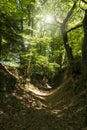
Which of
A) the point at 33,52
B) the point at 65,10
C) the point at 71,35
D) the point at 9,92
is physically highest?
the point at 65,10

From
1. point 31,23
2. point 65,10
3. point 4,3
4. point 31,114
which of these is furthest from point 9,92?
point 31,23

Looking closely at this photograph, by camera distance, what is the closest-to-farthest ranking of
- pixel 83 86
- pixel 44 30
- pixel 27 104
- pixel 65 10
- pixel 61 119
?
pixel 61 119 < pixel 27 104 < pixel 83 86 < pixel 65 10 < pixel 44 30

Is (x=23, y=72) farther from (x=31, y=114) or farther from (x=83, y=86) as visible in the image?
(x=31, y=114)

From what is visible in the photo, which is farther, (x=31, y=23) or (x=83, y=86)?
(x=31, y=23)

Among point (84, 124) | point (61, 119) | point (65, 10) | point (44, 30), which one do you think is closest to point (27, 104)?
point (61, 119)

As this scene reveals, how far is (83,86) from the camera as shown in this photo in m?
13.9

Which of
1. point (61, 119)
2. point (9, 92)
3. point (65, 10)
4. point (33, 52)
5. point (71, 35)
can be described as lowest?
point (61, 119)

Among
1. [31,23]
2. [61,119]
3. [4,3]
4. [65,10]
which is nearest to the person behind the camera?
[61,119]

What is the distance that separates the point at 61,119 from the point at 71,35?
10.9 metres

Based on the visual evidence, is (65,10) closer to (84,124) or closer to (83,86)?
(83,86)

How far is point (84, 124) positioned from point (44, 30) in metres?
25.2

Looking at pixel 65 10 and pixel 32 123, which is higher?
pixel 65 10

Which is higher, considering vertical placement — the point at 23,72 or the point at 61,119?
the point at 23,72

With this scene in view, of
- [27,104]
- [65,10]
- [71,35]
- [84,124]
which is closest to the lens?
[84,124]
